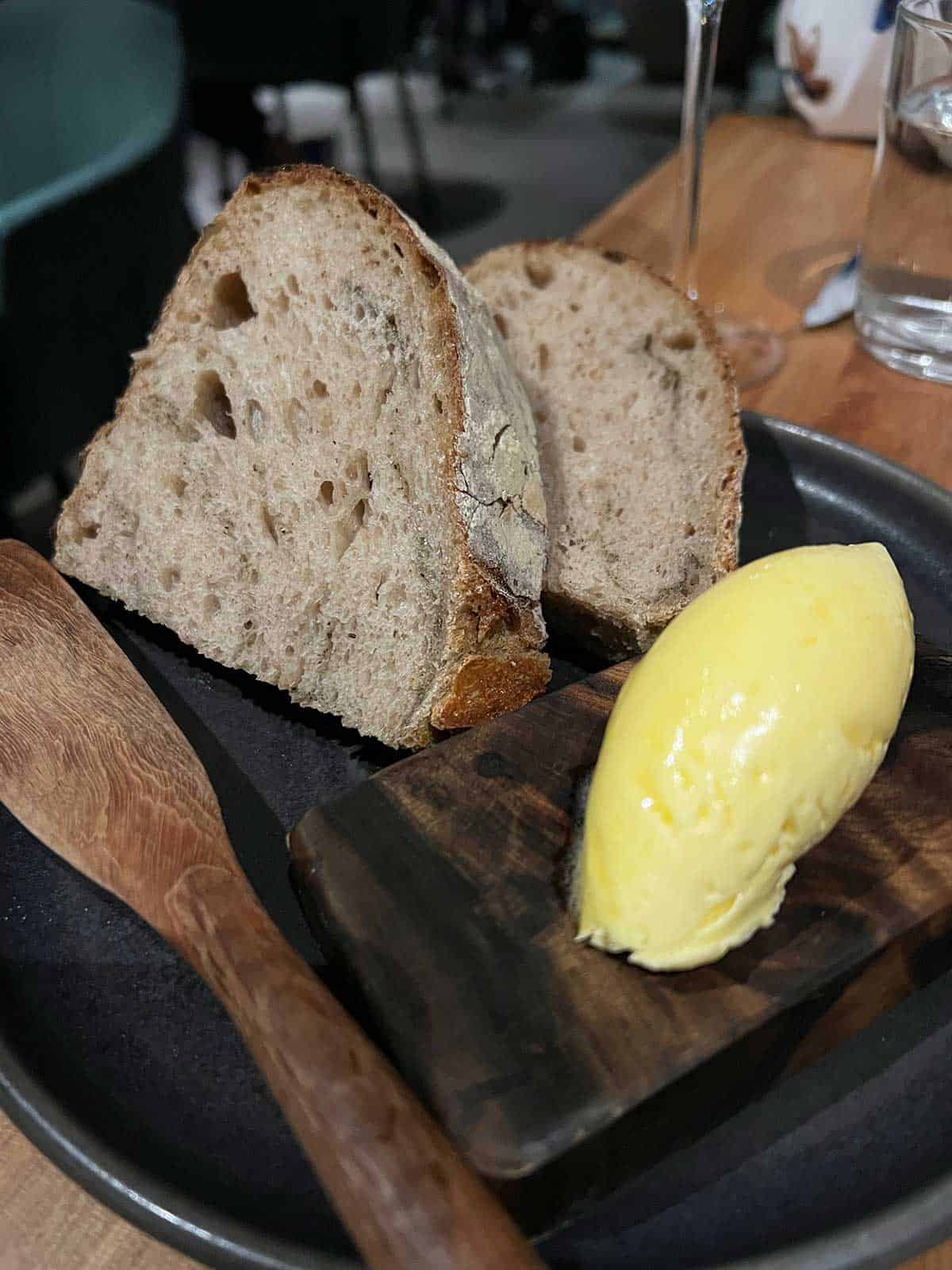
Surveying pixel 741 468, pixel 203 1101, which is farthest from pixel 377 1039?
pixel 741 468

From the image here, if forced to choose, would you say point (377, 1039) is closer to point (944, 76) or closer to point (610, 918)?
point (610, 918)

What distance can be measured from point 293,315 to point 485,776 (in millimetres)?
546

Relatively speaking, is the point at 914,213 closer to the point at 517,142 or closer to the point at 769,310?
the point at 769,310

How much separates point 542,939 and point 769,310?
1283mm

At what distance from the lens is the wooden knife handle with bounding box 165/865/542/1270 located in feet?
1.60

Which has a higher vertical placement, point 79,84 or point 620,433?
point 79,84

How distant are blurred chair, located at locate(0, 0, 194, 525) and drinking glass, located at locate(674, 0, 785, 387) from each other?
0.97 meters

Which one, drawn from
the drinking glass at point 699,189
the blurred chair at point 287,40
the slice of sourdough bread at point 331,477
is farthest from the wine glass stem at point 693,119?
the blurred chair at point 287,40

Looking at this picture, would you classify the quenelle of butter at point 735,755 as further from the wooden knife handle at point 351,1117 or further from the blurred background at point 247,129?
the blurred background at point 247,129

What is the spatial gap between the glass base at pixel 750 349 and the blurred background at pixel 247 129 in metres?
0.97

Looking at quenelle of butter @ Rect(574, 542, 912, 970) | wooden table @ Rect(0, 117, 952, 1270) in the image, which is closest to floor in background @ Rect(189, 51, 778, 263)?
wooden table @ Rect(0, 117, 952, 1270)

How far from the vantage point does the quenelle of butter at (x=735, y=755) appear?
64 centimetres

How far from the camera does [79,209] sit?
69.1 inches

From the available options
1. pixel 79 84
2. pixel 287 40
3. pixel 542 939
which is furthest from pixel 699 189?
pixel 287 40
